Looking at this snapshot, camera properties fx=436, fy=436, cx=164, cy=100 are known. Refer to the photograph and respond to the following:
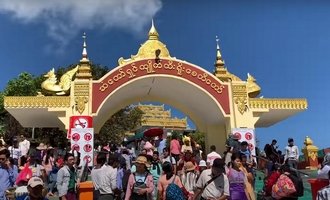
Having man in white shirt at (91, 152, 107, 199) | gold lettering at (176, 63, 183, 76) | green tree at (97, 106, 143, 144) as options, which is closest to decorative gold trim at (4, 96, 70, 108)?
gold lettering at (176, 63, 183, 76)

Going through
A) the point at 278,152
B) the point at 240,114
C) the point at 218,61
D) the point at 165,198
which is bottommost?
the point at 165,198

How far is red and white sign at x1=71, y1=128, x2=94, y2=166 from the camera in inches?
540

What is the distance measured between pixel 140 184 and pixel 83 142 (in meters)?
8.38

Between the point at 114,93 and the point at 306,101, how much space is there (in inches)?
299

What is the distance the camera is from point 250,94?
1798cm

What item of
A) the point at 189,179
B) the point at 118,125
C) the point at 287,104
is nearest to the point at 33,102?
the point at 287,104

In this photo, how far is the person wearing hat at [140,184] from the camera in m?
5.72

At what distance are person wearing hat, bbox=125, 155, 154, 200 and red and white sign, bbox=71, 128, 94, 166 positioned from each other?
26.8 feet

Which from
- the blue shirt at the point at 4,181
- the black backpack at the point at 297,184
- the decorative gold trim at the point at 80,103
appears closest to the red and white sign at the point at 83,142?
the decorative gold trim at the point at 80,103

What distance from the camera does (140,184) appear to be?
5.74 m

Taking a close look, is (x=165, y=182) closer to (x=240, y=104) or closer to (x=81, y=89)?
(x=81, y=89)

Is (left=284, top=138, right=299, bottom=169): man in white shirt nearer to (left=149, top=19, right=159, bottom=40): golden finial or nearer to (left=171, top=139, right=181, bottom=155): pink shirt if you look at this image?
(left=171, top=139, right=181, bottom=155): pink shirt

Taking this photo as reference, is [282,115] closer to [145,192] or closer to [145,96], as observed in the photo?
[145,96]

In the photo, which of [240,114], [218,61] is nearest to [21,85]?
[218,61]
